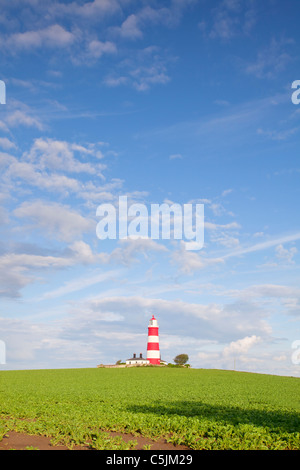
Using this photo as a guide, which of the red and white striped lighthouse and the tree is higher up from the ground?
the red and white striped lighthouse

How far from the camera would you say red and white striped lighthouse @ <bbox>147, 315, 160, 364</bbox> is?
84.2 m

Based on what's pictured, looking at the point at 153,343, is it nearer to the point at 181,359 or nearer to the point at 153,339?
the point at 153,339

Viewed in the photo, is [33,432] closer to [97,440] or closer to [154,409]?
[97,440]

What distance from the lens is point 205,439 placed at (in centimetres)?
1375

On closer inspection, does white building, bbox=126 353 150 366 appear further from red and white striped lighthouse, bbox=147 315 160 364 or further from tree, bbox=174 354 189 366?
tree, bbox=174 354 189 366

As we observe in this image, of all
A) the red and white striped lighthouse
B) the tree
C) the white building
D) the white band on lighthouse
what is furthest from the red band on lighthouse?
the tree

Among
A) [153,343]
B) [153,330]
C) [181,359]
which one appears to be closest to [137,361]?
[153,343]

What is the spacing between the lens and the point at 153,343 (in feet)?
279

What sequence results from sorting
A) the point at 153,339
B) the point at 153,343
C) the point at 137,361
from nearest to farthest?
the point at 153,339 → the point at 153,343 → the point at 137,361

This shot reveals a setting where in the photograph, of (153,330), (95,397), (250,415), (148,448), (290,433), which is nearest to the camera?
(148,448)

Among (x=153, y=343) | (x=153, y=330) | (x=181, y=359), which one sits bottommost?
(x=181, y=359)
